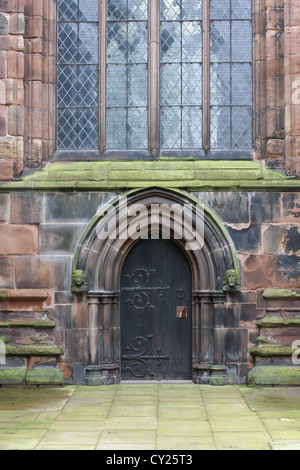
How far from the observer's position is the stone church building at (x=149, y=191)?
9203mm

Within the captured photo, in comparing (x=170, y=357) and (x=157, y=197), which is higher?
(x=157, y=197)

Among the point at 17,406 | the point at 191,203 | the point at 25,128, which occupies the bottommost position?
the point at 17,406

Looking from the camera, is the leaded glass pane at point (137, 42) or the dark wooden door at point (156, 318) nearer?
the dark wooden door at point (156, 318)

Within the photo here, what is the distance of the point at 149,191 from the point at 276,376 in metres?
2.93

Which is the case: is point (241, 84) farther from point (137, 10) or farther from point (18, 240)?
point (18, 240)

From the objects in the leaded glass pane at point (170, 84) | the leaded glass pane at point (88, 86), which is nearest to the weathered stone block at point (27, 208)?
the leaded glass pane at point (88, 86)

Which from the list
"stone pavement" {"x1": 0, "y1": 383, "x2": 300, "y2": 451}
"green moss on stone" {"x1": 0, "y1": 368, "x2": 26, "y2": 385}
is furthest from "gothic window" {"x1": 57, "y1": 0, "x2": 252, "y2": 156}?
"stone pavement" {"x1": 0, "y1": 383, "x2": 300, "y2": 451}

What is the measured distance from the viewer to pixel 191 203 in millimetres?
9312

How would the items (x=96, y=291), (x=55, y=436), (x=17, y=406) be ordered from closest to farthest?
(x=55, y=436) → (x=17, y=406) → (x=96, y=291)

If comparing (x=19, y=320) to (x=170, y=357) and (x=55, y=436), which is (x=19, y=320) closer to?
(x=170, y=357)

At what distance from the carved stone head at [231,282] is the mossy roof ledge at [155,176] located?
1144 mm

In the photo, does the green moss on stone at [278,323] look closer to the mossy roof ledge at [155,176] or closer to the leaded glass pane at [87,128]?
the mossy roof ledge at [155,176]

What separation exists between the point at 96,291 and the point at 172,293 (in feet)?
3.50

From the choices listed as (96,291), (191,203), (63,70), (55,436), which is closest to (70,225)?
(96,291)
